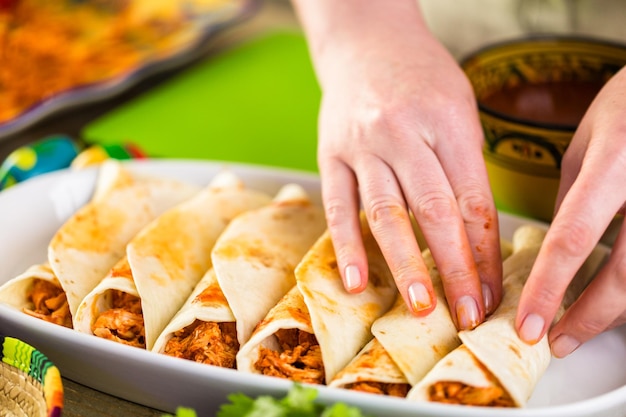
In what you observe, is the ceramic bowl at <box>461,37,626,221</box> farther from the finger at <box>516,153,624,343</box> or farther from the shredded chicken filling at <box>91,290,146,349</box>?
the shredded chicken filling at <box>91,290,146,349</box>

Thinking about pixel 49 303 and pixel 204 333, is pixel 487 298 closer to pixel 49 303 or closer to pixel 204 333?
pixel 204 333

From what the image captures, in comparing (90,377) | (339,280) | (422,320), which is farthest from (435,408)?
(90,377)

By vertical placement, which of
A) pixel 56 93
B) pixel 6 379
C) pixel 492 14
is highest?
pixel 6 379

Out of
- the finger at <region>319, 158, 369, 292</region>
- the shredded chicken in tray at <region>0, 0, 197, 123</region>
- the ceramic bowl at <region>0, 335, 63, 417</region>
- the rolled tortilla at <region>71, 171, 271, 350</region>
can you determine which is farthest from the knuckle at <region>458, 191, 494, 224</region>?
the shredded chicken in tray at <region>0, 0, 197, 123</region>

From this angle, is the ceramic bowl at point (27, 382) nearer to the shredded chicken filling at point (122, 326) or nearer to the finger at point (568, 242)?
the shredded chicken filling at point (122, 326)

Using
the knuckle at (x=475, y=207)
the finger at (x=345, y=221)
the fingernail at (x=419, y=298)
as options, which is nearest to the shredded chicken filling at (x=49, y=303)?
the finger at (x=345, y=221)

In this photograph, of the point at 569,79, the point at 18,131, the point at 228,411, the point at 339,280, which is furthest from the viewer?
the point at 18,131

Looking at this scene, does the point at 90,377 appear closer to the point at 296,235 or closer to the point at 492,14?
A: the point at 296,235
